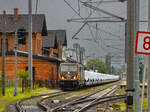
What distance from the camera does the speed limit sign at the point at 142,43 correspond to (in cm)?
922

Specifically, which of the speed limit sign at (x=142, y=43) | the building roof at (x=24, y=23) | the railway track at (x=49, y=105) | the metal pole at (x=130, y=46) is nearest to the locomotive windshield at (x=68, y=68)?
the railway track at (x=49, y=105)

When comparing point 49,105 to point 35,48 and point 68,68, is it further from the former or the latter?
point 35,48

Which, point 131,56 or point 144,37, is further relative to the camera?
point 131,56

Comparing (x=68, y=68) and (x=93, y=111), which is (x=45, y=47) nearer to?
(x=68, y=68)

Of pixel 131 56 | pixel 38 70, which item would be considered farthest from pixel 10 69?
pixel 131 56

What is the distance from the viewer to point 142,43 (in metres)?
9.29

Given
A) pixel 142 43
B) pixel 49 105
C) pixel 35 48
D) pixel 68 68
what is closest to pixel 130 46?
pixel 142 43

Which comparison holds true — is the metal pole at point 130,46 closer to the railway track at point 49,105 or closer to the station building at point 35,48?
the railway track at point 49,105

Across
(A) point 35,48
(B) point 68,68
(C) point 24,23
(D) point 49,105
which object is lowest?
(D) point 49,105

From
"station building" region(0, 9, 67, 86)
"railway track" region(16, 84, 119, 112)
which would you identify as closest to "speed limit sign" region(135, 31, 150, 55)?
"railway track" region(16, 84, 119, 112)

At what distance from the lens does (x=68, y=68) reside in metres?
38.3

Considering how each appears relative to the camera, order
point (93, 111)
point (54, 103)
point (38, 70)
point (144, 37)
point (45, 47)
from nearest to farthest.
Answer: point (144, 37) < point (93, 111) < point (54, 103) < point (38, 70) < point (45, 47)

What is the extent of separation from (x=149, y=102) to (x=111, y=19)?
13.5 metres

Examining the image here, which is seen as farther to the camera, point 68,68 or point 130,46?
point 68,68
